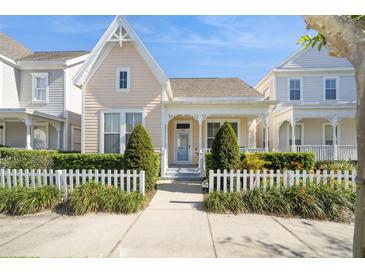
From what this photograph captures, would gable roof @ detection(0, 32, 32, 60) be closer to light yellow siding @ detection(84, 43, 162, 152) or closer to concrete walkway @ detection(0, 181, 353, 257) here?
light yellow siding @ detection(84, 43, 162, 152)

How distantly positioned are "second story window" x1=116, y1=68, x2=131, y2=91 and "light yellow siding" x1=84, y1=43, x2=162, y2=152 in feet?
0.61

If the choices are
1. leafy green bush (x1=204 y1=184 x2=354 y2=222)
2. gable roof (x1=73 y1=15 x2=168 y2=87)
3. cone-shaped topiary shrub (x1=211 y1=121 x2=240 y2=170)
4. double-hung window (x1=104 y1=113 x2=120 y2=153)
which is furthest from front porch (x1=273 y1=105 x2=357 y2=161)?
double-hung window (x1=104 y1=113 x2=120 y2=153)

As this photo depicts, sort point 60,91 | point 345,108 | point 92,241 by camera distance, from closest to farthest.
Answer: point 92,241 → point 345,108 → point 60,91

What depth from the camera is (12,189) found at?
6.95 metres

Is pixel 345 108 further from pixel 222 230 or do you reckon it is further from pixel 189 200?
pixel 222 230

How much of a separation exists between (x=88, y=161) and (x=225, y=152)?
17.7 feet

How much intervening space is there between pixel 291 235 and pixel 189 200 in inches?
134

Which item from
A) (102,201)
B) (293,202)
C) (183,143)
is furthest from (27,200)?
(183,143)

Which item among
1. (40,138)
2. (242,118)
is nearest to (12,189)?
(40,138)

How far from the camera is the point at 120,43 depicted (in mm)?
12375

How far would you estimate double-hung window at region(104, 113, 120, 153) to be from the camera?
12.6m

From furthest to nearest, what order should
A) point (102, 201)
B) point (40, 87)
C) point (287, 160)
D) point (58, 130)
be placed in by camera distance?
point (40, 87), point (58, 130), point (287, 160), point (102, 201)

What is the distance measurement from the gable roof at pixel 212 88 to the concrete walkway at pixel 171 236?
11218mm

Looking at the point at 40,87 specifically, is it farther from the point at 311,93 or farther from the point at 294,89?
the point at 311,93
